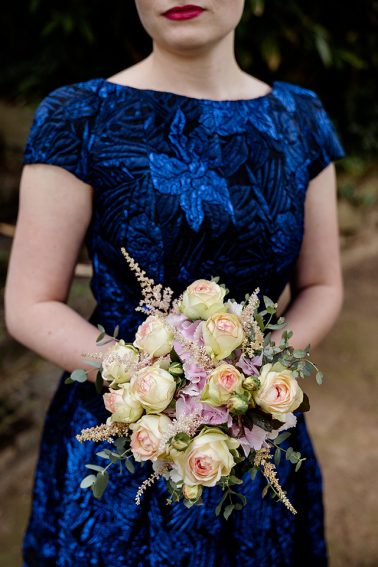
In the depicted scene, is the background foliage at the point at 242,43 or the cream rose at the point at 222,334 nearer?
the cream rose at the point at 222,334

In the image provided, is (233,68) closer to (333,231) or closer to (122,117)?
(122,117)

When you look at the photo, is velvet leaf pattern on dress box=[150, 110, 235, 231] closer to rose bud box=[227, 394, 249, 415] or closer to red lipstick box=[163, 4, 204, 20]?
red lipstick box=[163, 4, 204, 20]

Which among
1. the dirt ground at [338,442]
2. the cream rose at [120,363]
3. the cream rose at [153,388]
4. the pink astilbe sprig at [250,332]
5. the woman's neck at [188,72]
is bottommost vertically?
the dirt ground at [338,442]

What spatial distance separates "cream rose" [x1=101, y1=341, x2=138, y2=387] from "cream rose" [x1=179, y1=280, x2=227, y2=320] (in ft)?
0.38

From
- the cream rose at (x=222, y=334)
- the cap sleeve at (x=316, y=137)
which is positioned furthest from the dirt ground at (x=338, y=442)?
the cream rose at (x=222, y=334)

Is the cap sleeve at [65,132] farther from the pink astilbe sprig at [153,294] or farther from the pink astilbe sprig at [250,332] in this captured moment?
the pink astilbe sprig at [250,332]

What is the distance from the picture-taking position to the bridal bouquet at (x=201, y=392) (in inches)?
41.6

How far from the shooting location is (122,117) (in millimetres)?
1473

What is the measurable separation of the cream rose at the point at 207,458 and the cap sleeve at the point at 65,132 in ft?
2.10

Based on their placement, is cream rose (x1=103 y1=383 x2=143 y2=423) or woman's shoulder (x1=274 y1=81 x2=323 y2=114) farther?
woman's shoulder (x1=274 y1=81 x2=323 y2=114)

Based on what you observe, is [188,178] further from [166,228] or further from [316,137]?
[316,137]

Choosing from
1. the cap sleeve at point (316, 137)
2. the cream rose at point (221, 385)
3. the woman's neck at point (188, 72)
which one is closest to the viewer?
the cream rose at point (221, 385)

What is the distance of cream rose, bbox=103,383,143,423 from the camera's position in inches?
42.8

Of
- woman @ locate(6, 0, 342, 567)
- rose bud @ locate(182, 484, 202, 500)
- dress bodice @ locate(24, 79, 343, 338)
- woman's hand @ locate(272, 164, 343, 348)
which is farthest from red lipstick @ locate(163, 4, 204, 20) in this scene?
rose bud @ locate(182, 484, 202, 500)
